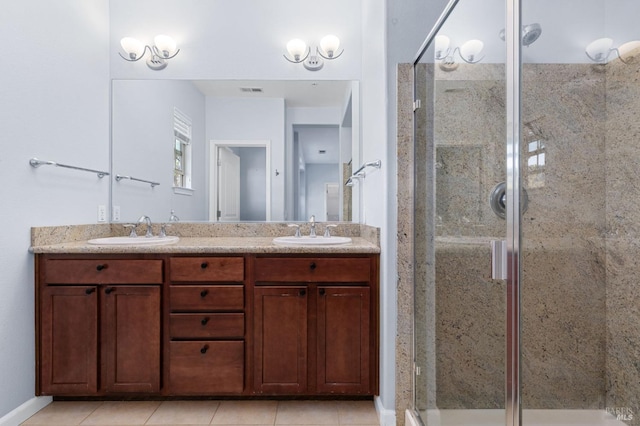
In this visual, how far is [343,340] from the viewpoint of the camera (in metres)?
1.98

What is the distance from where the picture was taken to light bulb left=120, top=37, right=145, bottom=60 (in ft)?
8.33

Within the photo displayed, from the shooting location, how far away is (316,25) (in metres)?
2.63

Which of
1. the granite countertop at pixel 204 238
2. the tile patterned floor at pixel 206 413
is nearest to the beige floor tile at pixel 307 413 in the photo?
the tile patterned floor at pixel 206 413

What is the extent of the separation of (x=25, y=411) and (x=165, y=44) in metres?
2.29

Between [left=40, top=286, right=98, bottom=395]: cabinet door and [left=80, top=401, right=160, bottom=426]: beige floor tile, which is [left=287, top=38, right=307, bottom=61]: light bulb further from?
[left=80, top=401, right=160, bottom=426]: beige floor tile

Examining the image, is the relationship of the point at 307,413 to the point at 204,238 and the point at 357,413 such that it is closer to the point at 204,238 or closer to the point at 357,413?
the point at 357,413

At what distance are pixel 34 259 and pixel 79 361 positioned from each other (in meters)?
0.59

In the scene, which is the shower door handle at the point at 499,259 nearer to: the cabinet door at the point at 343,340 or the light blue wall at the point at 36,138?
the cabinet door at the point at 343,340

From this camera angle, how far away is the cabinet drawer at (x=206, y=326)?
6.48 ft

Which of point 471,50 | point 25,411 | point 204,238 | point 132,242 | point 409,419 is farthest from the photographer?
point 204,238

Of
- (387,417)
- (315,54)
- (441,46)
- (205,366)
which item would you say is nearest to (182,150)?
(315,54)

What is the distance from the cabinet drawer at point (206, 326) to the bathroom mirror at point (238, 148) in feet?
2.69

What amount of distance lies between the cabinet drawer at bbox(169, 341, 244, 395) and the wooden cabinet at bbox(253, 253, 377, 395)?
0.12 meters

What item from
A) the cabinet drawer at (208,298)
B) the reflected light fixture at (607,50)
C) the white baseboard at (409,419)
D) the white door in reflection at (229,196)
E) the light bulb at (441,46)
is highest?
the light bulb at (441,46)
